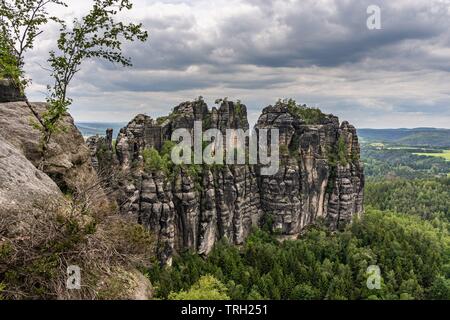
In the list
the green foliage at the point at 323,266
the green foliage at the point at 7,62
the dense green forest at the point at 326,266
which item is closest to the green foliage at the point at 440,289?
the dense green forest at the point at 326,266

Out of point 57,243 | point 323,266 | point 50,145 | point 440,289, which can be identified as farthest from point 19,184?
point 440,289

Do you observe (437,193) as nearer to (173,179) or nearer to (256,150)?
(256,150)

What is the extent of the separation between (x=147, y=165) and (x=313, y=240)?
34.5 meters

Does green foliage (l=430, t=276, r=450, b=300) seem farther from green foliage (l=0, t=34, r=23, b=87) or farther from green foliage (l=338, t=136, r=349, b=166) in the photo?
green foliage (l=0, t=34, r=23, b=87)

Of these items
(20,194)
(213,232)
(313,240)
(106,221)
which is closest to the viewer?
(20,194)

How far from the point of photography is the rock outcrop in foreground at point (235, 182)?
54.5 meters

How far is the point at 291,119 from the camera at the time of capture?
74812 millimetres

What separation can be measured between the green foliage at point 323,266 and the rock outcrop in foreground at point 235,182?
13.1 ft

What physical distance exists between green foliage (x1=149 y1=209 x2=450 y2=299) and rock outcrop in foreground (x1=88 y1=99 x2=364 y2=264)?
3978mm

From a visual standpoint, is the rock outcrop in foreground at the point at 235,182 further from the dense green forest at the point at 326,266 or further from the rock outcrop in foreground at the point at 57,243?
the rock outcrop in foreground at the point at 57,243

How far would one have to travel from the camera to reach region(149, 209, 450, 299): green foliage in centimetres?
4941

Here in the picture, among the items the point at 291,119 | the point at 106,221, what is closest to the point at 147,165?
the point at 291,119

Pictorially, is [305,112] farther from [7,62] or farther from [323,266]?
[7,62]

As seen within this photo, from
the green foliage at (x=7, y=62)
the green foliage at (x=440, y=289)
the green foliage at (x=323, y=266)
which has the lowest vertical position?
the green foliage at (x=440, y=289)
